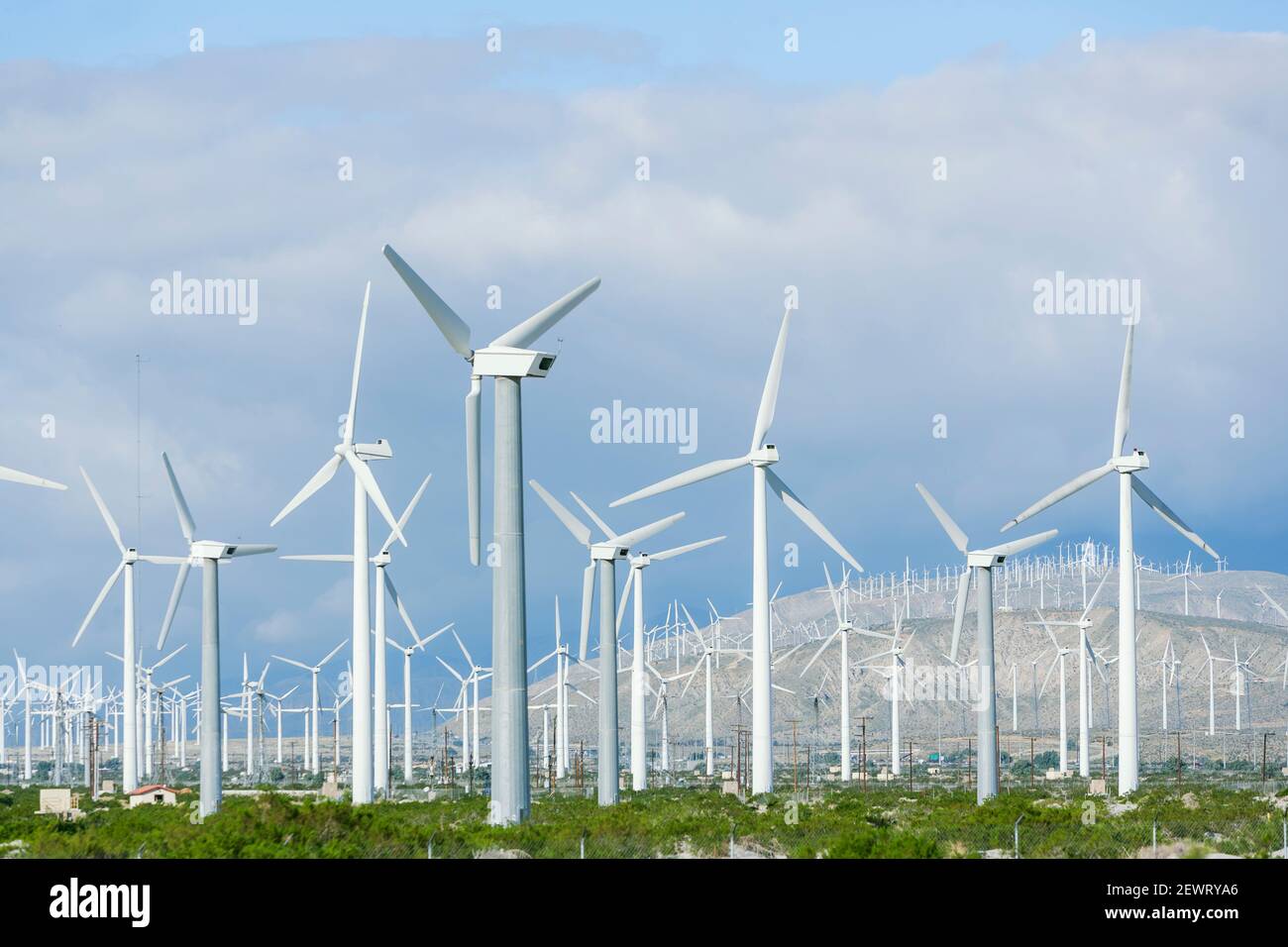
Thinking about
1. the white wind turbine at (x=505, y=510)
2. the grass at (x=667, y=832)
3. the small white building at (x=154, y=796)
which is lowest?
the small white building at (x=154, y=796)

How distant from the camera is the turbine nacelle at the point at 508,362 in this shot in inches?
1577

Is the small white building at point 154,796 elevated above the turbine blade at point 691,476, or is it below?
below

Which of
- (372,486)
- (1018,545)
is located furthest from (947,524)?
(372,486)

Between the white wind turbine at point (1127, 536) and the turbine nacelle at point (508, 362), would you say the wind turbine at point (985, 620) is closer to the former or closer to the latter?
the white wind turbine at point (1127, 536)

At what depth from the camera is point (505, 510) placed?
3859 cm

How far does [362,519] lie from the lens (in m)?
64.7

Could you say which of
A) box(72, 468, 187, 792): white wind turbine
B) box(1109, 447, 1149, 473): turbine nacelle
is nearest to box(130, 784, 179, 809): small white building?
box(72, 468, 187, 792): white wind turbine

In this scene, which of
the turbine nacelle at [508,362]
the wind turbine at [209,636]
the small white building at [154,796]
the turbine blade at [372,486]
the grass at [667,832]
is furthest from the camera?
the small white building at [154,796]

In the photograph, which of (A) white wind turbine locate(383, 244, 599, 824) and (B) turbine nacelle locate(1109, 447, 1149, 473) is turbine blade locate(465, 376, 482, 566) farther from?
(B) turbine nacelle locate(1109, 447, 1149, 473)

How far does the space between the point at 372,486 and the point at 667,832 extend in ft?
56.0

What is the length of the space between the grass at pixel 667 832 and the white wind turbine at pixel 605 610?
4313 mm

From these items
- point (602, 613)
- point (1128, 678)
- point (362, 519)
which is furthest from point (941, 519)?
point (362, 519)

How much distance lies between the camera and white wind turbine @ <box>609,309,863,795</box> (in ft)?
206

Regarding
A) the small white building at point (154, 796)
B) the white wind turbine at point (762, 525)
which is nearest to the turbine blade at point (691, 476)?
the white wind turbine at point (762, 525)
